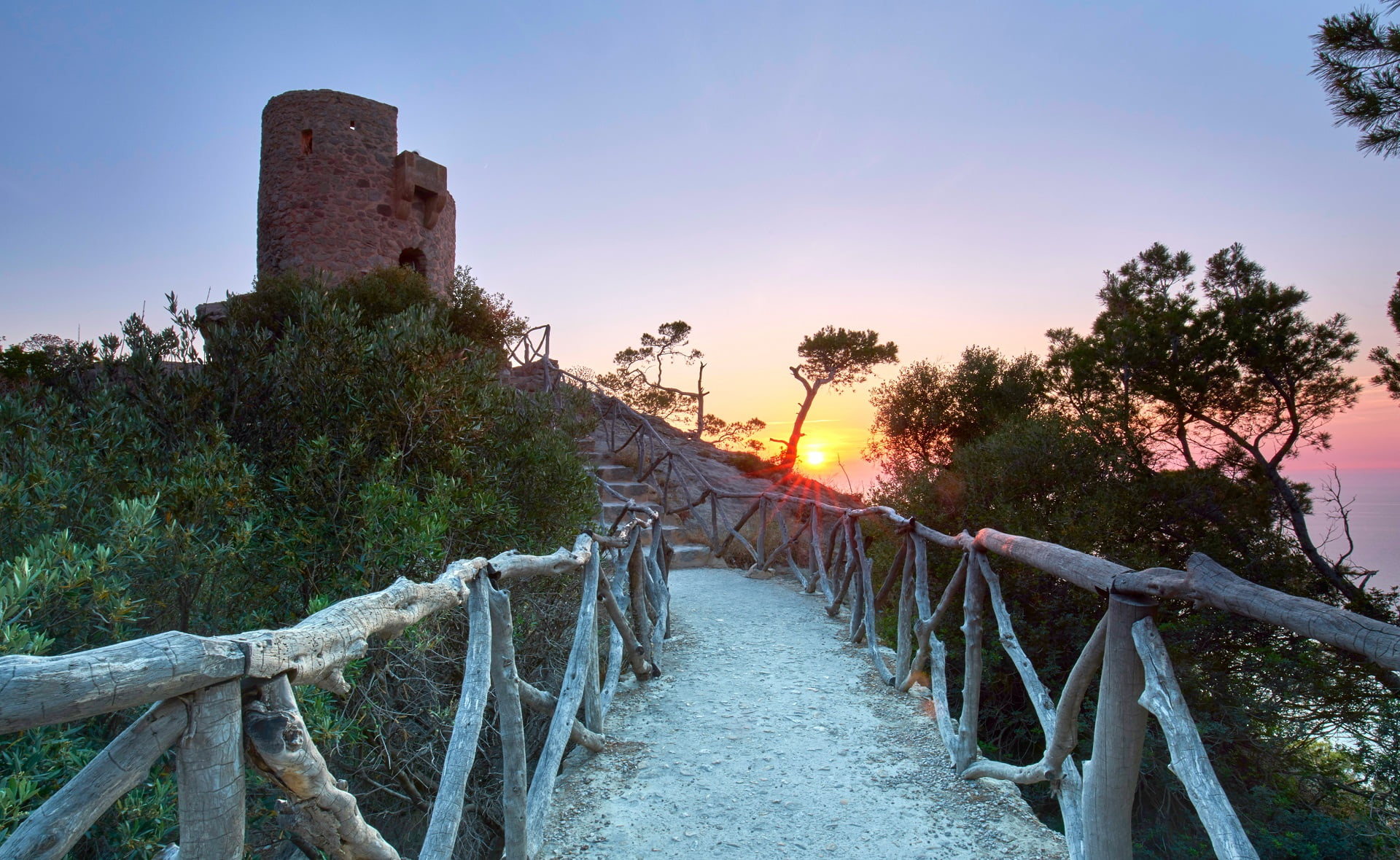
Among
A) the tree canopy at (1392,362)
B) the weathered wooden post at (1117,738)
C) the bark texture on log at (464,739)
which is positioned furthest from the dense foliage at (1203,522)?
the bark texture on log at (464,739)

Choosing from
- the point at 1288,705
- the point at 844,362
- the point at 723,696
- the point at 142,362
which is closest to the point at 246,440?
the point at 142,362

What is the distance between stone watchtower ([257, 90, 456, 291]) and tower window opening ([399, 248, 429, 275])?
12cm

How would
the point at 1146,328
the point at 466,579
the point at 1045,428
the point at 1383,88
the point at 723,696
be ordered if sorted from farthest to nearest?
the point at 1146,328 → the point at 1045,428 → the point at 1383,88 → the point at 723,696 → the point at 466,579

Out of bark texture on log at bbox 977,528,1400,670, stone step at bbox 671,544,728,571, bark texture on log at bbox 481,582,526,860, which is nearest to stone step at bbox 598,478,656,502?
stone step at bbox 671,544,728,571

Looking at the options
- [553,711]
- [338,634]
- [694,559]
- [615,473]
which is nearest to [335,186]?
[615,473]

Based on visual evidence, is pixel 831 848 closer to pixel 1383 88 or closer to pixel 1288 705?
pixel 1288 705

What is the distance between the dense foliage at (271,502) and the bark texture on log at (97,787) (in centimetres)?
108

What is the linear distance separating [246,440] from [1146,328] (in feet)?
33.0

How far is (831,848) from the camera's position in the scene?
2.66 meters

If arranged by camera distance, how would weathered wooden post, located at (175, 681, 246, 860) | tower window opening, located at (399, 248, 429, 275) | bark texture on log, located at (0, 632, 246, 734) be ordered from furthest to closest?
tower window opening, located at (399, 248, 429, 275) → weathered wooden post, located at (175, 681, 246, 860) → bark texture on log, located at (0, 632, 246, 734)

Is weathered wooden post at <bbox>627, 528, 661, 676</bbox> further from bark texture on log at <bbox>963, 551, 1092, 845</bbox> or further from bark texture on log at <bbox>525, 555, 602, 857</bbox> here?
bark texture on log at <bbox>963, 551, 1092, 845</bbox>

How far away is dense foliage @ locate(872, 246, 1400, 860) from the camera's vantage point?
549 centimetres

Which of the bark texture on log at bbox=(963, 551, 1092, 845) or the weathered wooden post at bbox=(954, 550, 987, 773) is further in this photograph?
the weathered wooden post at bbox=(954, 550, 987, 773)

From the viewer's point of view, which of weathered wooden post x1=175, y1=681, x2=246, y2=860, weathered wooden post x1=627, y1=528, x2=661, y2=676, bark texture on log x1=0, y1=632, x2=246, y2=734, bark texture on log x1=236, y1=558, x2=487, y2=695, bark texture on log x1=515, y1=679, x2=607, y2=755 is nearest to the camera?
bark texture on log x1=0, y1=632, x2=246, y2=734
